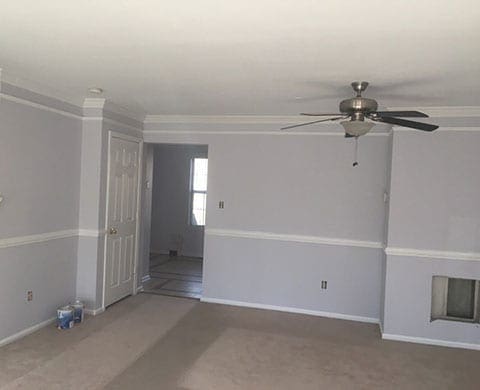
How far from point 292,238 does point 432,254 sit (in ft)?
5.00

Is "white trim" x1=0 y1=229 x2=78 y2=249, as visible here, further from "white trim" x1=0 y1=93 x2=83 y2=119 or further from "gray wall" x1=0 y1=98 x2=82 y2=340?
"white trim" x1=0 y1=93 x2=83 y2=119

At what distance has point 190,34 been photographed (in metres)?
2.28

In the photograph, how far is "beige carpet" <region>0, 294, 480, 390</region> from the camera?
309 cm

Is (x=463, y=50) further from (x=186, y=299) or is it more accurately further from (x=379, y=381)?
(x=186, y=299)

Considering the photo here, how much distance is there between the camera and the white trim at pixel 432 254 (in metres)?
3.95

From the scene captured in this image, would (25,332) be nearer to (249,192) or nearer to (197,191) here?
(249,192)

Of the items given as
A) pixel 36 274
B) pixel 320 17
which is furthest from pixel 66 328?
pixel 320 17

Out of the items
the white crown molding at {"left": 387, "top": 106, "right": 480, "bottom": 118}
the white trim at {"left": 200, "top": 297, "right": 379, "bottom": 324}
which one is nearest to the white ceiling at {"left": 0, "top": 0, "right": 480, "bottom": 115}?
the white crown molding at {"left": 387, "top": 106, "right": 480, "bottom": 118}

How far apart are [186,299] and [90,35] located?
11.9 ft

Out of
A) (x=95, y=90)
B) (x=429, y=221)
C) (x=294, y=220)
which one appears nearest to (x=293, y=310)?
(x=294, y=220)

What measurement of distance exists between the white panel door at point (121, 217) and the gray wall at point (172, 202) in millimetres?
3017


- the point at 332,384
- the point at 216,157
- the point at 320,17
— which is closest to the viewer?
the point at 320,17

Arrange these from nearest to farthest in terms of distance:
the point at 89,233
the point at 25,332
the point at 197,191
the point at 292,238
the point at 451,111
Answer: the point at 25,332
the point at 451,111
the point at 89,233
the point at 292,238
the point at 197,191

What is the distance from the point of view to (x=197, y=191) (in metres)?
8.31
